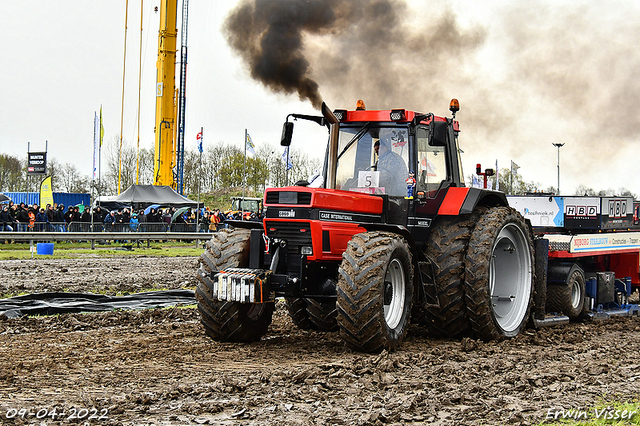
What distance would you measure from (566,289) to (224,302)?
20.4 feet

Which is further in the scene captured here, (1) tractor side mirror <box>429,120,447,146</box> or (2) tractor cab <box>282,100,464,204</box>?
(2) tractor cab <box>282,100,464,204</box>

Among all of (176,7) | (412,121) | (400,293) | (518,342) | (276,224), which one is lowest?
(518,342)

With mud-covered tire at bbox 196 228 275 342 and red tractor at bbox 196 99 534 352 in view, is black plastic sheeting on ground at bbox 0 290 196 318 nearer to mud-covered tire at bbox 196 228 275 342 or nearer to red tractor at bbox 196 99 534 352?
red tractor at bbox 196 99 534 352

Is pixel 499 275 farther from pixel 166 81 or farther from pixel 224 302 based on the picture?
pixel 166 81

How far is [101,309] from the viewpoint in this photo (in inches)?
434

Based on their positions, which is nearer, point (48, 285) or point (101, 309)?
point (101, 309)

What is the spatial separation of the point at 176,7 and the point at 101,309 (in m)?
27.5

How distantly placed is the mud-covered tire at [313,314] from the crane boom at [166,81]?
27.2m

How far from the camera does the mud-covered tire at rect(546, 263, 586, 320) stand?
36.6 feet

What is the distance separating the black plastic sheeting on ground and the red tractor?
3.59 meters

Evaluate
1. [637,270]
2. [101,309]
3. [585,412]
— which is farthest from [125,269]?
[585,412]

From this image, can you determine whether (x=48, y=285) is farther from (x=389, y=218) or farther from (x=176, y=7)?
(x=176, y=7)

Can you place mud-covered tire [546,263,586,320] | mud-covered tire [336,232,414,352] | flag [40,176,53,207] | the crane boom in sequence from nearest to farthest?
mud-covered tire [336,232,414,352], mud-covered tire [546,263,586,320], the crane boom, flag [40,176,53,207]

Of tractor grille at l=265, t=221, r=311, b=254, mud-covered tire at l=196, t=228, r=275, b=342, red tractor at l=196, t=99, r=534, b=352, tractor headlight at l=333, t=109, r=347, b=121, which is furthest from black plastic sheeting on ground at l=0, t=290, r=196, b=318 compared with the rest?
tractor headlight at l=333, t=109, r=347, b=121
